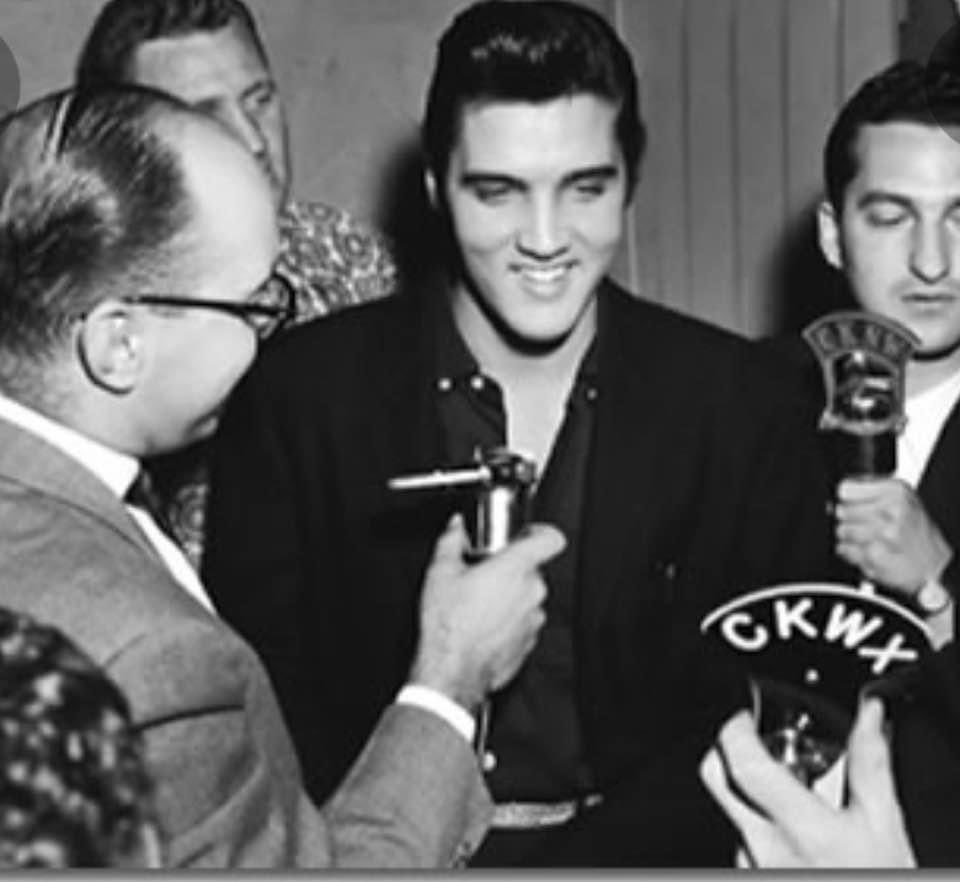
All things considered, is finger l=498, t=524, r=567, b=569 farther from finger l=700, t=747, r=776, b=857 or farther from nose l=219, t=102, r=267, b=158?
nose l=219, t=102, r=267, b=158

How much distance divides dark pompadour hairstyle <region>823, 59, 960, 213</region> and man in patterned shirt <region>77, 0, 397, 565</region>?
17.7 inches

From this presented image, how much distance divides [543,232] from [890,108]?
38 centimetres

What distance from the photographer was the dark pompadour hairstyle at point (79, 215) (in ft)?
3.62

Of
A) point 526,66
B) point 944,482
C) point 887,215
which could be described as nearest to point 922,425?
point 944,482

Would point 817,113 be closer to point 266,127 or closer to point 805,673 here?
point 266,127

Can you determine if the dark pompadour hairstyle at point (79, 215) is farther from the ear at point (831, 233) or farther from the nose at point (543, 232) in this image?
the ear at point (831, 233)

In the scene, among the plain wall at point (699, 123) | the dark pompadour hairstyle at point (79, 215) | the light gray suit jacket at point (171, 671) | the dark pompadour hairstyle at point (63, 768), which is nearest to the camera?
the dark pompadour hairstyle at point (63, 768)

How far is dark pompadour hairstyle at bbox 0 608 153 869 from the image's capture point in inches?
23.5

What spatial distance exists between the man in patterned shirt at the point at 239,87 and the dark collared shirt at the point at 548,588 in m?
0.25

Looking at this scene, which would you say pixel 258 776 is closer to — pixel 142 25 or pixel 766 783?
pixel 766 783

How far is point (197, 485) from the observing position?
1.72 meters

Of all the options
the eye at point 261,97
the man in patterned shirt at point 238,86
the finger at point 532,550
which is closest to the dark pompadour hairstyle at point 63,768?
the finger at point 532,550

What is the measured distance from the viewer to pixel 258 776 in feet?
3.43

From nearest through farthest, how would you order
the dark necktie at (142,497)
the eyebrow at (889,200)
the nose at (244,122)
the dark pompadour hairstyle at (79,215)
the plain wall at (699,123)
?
the dark pompadour hairstyle at (79,215) → the dark necktie at (142,497) → the eyebrow at (889,200) → the nose at (244,122) → the plain wall at (699,123)
